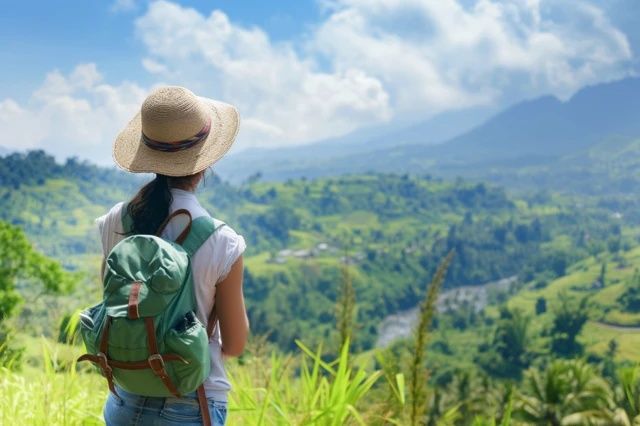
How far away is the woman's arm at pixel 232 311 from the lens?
163 cm

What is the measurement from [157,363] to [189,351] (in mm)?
74

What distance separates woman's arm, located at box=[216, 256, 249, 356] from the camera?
1631 millimetres

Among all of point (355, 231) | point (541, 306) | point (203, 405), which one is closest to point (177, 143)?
point (203, 405)

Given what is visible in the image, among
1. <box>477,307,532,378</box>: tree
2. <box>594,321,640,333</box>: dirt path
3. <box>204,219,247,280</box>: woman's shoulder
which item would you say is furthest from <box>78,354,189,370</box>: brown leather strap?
<box>594,321,640,333</box>: dirt path

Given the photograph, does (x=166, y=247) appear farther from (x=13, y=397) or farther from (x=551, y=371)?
(x=551, y=371)

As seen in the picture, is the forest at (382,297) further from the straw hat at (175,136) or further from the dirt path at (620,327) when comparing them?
the dirt path at (620,327)

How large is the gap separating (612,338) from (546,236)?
3290 inches

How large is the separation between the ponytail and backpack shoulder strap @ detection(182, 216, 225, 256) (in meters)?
0.10

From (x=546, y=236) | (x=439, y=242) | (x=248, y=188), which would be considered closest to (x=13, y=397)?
(x=439, y=242)

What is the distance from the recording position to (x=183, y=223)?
1640 mm

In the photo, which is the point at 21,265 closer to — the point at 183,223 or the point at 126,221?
the point at 126,221

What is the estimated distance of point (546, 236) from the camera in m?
158

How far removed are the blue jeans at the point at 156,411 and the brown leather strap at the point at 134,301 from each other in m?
0.26

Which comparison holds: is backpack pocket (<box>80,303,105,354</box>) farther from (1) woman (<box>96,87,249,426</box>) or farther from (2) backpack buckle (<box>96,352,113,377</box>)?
(1) woman (<box>96,87,249,426</box>)
